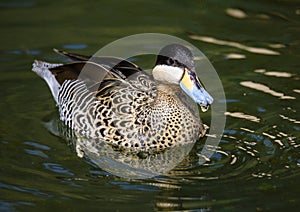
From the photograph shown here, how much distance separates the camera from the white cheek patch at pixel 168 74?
26.0ft

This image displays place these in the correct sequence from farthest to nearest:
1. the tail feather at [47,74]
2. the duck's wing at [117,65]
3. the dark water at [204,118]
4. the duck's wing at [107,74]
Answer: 1. the tail feather at [47,74]
2. the duck's wing at [117,65]
3. the duck's wing at [107,74]
4. the dark water at [204,118]

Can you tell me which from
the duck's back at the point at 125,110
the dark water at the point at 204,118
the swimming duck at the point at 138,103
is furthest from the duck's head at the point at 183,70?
the dark water at the point at 204,118

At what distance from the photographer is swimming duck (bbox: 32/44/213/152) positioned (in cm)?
792

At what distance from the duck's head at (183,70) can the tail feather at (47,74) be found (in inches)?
74.7

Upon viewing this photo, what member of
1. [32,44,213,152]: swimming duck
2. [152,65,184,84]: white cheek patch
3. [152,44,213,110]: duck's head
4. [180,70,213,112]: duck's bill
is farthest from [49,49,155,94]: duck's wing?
[180,70,213,112]: duck's bill

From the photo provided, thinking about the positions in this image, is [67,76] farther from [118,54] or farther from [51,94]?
[118,54]

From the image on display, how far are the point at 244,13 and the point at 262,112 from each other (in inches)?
151

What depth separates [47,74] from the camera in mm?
9594

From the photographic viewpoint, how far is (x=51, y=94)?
32.2 feet

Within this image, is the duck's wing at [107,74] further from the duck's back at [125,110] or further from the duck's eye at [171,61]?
the duck's eye at [171,61]

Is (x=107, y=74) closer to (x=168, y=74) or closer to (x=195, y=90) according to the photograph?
(x=168, y=74)

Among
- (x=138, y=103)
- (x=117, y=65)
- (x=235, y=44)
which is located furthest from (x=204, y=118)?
(x=235, y=44)

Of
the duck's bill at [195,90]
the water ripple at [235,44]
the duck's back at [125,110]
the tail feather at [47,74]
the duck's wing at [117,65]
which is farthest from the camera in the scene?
the water ripple at [235,44]

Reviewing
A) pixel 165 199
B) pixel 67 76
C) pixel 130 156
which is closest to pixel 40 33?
pixel 67 76
